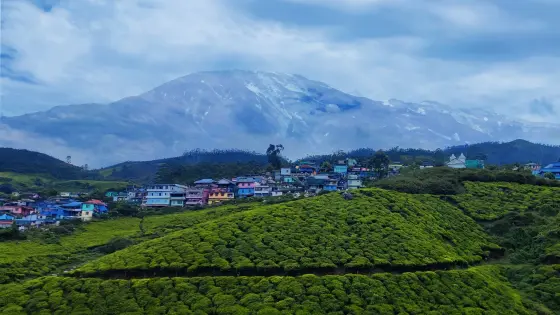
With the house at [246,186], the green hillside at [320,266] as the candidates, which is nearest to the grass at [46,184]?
the house at [246,186]

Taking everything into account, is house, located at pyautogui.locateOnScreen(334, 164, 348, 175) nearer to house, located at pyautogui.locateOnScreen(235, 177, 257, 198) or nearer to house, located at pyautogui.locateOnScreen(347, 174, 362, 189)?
house, located at pyautogui.locateOnScreen(347, 174, 362, 189)

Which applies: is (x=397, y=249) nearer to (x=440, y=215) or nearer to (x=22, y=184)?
(x=440, y=215)

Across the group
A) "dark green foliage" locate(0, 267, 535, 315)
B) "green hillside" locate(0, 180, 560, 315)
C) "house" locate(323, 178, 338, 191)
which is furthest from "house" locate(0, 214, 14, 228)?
"house" locate(323, 178, 338, 191)

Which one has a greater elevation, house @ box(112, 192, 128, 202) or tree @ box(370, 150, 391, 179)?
tree @ box(370, 150, 391, 179)

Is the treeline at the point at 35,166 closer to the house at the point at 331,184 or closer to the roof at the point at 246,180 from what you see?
the roof at the point at 246,180

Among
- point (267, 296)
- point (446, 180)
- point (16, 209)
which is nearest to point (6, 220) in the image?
point (16, 209)

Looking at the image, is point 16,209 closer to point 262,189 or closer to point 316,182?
point 262,189
